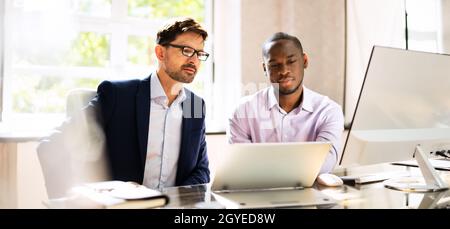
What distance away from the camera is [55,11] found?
4.73 ft

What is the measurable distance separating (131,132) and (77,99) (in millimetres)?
210

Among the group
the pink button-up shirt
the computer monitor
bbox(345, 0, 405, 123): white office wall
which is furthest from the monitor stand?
bbox(345, 0, 405, 123): white office wall

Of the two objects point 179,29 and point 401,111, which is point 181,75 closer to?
point 179,29

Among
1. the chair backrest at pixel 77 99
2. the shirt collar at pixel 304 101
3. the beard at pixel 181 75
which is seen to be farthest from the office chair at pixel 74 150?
the shirt collar at pixel 304 101

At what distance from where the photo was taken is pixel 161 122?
1.12m

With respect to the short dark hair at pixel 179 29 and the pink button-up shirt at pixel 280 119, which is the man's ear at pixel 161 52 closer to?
the short dark hair at pixel 179 29

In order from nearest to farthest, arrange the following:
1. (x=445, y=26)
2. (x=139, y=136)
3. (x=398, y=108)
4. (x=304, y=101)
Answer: (x=398, y=108) < (x=139, y=136) < (x=304, y=101) < (x=445, y=26)

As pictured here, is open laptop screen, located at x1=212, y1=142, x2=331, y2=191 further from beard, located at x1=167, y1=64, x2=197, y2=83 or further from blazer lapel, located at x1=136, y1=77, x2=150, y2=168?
beard, located at x1=167, y1=64, x2=197, y2=83

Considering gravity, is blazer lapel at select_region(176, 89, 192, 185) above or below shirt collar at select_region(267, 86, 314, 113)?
below

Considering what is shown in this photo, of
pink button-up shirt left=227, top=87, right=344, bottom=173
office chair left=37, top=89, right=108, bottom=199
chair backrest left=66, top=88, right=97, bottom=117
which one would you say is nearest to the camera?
office chair left=37, top=89, right=108, bottom=199

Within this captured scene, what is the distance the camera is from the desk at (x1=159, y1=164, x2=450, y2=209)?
0.70m

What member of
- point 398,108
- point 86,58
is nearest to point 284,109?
point 398,108

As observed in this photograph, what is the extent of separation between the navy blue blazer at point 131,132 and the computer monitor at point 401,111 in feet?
1.55
